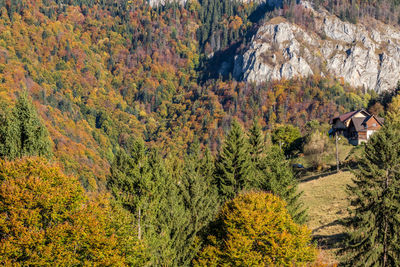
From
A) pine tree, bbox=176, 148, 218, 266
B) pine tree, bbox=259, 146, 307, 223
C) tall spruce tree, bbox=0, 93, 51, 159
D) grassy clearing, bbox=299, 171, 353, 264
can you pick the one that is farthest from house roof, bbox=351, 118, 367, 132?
tall spruce tree, bbox=0, 93, 51, 159

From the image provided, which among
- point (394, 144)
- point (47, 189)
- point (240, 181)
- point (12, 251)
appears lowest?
point (240, 181)

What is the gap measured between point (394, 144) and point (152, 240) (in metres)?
18.1

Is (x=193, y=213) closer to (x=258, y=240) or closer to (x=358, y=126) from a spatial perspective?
(x=258, y=240)

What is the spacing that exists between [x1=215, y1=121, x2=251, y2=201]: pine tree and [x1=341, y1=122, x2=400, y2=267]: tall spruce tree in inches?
743

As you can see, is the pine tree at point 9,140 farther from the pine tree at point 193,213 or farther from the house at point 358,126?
the house at point 358,126

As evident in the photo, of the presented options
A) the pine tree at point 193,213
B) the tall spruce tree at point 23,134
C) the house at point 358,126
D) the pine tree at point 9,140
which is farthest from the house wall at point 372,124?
the pine tree at point 9,140

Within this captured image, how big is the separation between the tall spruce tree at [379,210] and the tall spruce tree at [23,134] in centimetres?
2395

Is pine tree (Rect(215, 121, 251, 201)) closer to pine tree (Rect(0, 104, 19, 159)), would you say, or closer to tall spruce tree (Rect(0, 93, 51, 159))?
tall spruce tree (Rect(0, 93, 51, 159))

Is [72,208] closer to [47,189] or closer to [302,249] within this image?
[47,189]

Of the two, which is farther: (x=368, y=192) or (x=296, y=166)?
(x=296, y=166)

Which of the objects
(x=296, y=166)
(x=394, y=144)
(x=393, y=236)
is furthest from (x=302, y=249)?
(x=296, y=166)

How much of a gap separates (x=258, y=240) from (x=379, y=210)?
8612 millimetres

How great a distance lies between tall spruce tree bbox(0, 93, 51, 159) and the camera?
934 inches

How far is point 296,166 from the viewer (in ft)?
232
